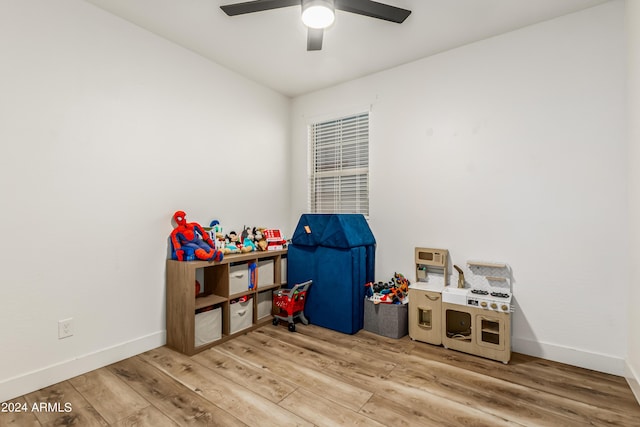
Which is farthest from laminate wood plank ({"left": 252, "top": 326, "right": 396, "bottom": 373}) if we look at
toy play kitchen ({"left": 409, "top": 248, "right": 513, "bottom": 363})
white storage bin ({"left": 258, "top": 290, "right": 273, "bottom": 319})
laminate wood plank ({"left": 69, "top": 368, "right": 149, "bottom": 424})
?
laminate wood plank ({"left": 69, "top": 368, "right": 149, "bottom": 424})

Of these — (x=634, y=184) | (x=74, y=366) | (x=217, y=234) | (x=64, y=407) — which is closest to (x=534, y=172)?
(x=634, y=184)

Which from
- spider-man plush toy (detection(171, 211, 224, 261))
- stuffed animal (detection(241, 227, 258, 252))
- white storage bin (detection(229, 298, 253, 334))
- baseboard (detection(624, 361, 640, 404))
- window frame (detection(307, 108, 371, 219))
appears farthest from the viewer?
window frame (detection(307, 108, 371, 219))

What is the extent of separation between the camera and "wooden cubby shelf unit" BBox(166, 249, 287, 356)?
8.18 feet

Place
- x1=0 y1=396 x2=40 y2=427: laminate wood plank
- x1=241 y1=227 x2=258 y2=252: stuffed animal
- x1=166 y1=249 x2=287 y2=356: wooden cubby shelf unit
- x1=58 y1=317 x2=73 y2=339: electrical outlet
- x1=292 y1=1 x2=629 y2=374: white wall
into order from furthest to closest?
x1=241 y1=227 x2=258 y2=252: stuffed animal
x1=166 y1=249 x2=287 y2=356: wooden cubby shelf unit
x1=292 y1=1 x2=629 y2=374: white wall
x1=58 y1=317 x2=73 y2=339: electrical outlet
x1=0 y1=396 x2=40 y2=427: laminate wood plank

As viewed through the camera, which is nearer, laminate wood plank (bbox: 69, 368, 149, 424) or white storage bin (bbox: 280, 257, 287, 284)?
laminate wood plank (bbox: 69, 368, 149, 424)

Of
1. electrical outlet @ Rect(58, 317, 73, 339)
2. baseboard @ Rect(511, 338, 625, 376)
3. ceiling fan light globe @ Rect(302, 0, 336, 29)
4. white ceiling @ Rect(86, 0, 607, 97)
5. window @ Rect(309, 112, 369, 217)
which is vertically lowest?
baseboard @ Rect(511, 338, 625, 376)

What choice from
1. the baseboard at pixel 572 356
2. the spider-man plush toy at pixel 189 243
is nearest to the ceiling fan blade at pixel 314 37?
the spider-man plush toy at pixel 189 243

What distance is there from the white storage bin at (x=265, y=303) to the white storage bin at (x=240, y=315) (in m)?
0.19

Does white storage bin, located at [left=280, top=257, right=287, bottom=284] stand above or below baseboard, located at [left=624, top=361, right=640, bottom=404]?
above

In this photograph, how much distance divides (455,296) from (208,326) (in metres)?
2.14

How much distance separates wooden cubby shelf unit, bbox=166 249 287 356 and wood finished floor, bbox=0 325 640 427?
0.53 feet

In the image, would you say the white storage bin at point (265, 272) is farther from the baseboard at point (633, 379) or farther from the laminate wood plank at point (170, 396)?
the baseboard at point (633, 379)

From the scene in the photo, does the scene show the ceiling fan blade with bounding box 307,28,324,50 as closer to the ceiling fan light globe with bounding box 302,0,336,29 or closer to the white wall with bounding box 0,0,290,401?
the ceiling fan light globe with bounding box 302,0,336,29

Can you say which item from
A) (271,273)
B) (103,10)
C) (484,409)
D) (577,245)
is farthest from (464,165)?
(103,10)
